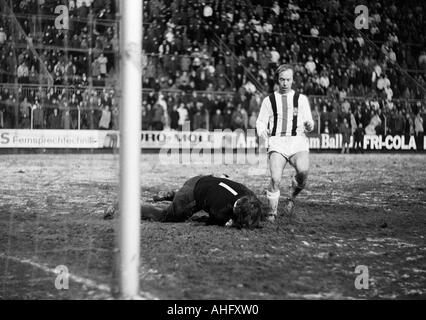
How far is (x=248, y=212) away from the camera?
20.7ft

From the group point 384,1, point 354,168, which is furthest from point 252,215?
point 384,1

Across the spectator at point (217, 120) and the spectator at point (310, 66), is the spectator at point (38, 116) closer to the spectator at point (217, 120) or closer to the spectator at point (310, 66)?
the spectator at point (217, 120)

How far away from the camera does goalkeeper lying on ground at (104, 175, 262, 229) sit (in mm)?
6238

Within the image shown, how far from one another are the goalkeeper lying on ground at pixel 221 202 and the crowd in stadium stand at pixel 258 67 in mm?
10603

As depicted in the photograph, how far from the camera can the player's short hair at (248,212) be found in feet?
20.2

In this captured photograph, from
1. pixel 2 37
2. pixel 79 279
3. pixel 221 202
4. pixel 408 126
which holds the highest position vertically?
pixel 2 37

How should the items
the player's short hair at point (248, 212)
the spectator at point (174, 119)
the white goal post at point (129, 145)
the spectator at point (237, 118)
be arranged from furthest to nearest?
1. the spectator at point (237, 118)
2. the spectator at point (174, 119)
3. the player's short hair at point (248, 212)
4. the white goal post at point (129, 145)

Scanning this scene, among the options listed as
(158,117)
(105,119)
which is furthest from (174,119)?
(105,119)

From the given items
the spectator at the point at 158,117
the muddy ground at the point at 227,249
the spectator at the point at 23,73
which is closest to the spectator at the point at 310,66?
the spectator at the point at 158,117

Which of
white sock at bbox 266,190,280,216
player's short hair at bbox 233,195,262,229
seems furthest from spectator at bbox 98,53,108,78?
player's short hair at bbox 233,195,262,229

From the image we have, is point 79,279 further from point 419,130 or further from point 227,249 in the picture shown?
point 419,130

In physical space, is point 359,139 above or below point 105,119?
below

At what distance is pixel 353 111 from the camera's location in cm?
2230

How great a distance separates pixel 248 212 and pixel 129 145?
8.89 ft
